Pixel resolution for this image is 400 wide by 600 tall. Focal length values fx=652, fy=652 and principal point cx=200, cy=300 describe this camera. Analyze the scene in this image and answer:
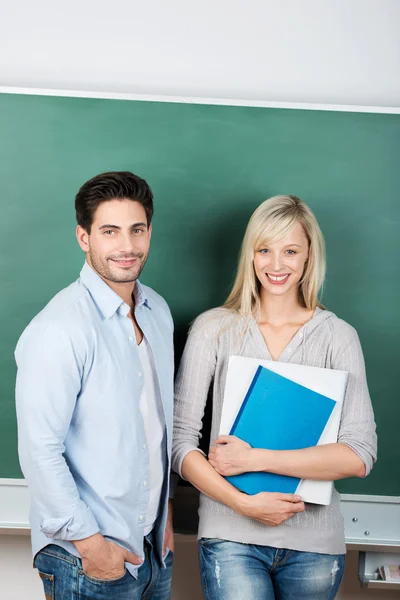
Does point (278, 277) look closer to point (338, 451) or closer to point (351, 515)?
point (338, 451)

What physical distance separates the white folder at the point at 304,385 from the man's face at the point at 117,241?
1.37ft

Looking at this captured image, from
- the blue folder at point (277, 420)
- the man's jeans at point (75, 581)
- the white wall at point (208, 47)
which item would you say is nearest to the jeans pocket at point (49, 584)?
the man's jeans at point (75, 581)

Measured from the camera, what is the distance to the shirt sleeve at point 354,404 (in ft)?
5.97

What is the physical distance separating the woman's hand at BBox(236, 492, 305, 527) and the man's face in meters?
0.69

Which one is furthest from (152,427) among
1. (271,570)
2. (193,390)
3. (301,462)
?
(271,570)

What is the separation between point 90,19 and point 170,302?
101cm

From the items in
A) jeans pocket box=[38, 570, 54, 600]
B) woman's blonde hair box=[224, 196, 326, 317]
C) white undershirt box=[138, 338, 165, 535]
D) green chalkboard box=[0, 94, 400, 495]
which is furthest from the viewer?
green chalkboard box=[0, 94, 400, 495]

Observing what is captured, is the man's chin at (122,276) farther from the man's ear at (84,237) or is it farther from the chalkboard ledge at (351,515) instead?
the chalkboard ledge at (351,515)

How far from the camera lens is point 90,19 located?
2.23 metres

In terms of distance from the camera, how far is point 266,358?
6.23 ft

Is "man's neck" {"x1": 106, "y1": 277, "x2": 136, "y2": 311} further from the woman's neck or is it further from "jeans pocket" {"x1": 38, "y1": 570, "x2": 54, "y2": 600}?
"jeans pocket" {"x1": 38, "y1": 570, "x2": 54, "y2": 600}

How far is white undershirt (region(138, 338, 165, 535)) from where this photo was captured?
1.76m

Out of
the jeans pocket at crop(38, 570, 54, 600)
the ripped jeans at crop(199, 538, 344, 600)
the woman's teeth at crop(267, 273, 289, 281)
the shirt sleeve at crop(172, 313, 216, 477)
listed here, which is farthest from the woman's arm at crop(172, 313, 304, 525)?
the jeans pocket at crop(38, 570, 54, 600)

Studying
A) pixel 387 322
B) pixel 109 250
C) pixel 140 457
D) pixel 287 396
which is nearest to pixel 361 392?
pixel 287 396
